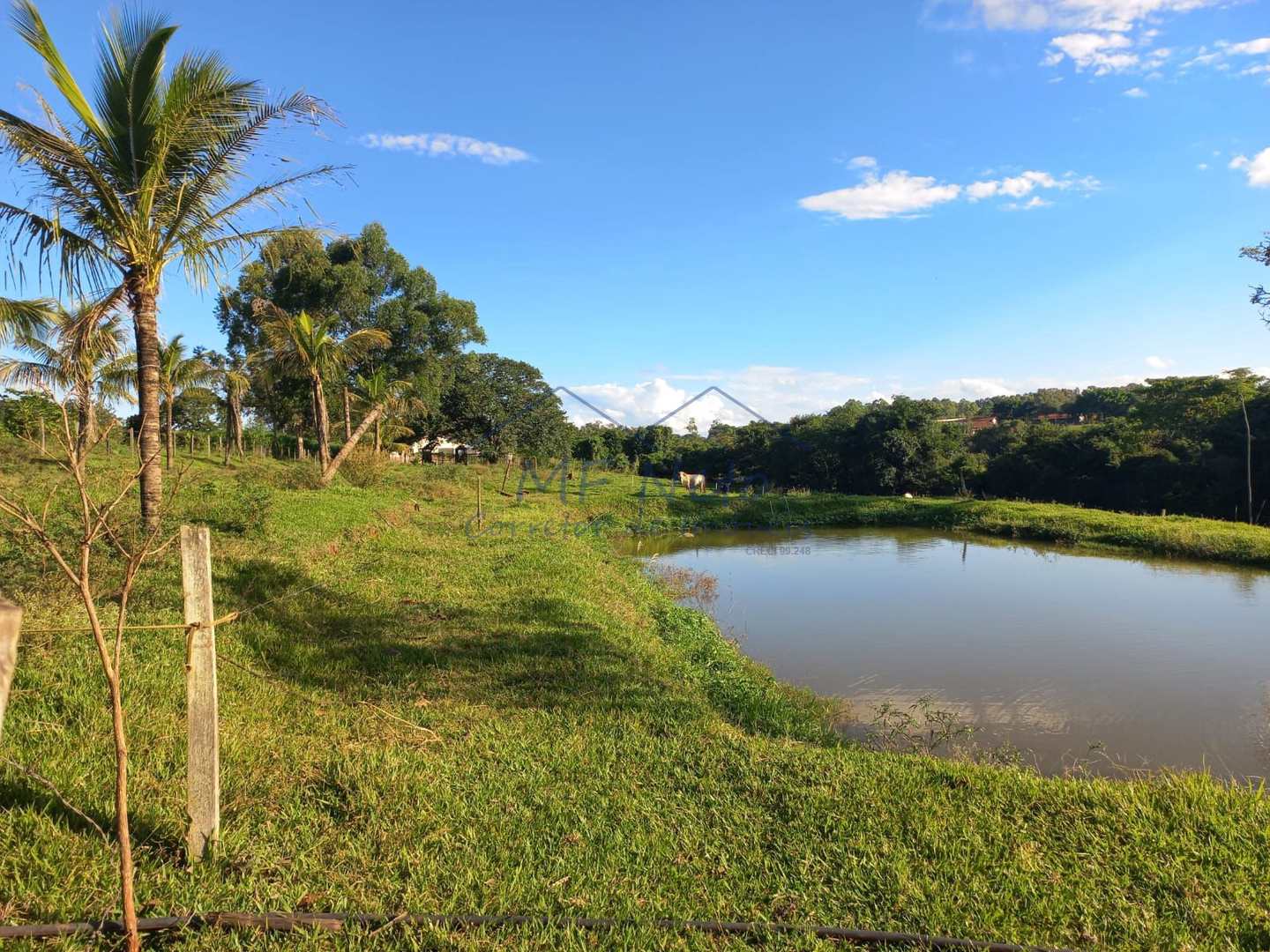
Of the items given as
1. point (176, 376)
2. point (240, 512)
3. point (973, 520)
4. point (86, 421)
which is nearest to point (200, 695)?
point (86, 421)

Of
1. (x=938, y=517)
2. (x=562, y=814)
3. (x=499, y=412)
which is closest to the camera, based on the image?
(x=562, y=814)

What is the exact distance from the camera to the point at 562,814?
3.20m

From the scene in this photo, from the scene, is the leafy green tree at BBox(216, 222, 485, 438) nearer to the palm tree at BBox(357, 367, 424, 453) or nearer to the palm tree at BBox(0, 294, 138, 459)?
the palm tree at BBox(357, 367, 424, 453)

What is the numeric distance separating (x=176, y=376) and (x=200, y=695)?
57.7 ft

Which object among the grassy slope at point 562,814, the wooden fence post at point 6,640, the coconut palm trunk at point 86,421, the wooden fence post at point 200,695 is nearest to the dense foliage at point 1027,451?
the grassy slope at point 562,814

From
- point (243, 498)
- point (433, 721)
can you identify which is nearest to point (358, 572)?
point (243, 498)

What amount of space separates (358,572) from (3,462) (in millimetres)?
7640

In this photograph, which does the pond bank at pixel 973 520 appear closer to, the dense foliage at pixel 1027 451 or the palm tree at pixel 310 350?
the dense foliage at pixel 1027 451

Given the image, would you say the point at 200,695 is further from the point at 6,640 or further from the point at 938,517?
the point at 938,517

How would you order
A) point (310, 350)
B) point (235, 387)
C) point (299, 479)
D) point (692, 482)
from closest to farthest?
point (310, 350), point (299, 479), point (235, 387), point (692, 482)

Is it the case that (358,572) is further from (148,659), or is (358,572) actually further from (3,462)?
(3,462)

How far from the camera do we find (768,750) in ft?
13.5

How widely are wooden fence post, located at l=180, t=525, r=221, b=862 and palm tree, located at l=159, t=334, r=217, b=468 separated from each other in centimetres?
1319

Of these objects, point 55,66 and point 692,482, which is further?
point 692,482
